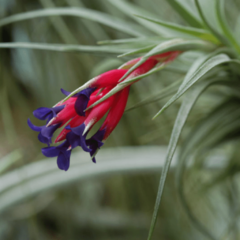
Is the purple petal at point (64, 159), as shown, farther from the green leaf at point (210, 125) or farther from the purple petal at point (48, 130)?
the green leaf at point (210, 125)

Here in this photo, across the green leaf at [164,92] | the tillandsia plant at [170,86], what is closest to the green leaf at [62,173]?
the tillandsia plant at [170,86]

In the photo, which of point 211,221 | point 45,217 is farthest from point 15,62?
point 211,221

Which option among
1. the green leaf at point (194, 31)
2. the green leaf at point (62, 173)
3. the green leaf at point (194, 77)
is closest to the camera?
the green leaf at point (194, 77)

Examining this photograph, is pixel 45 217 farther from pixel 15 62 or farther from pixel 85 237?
pixel 15 62

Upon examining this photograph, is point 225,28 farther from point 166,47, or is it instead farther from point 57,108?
point 57,108

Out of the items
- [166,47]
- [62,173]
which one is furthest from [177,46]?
Result: [62,173]

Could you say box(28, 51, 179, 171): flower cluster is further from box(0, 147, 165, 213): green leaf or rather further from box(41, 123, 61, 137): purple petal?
box(0, 147, 165, 213): green leaf
